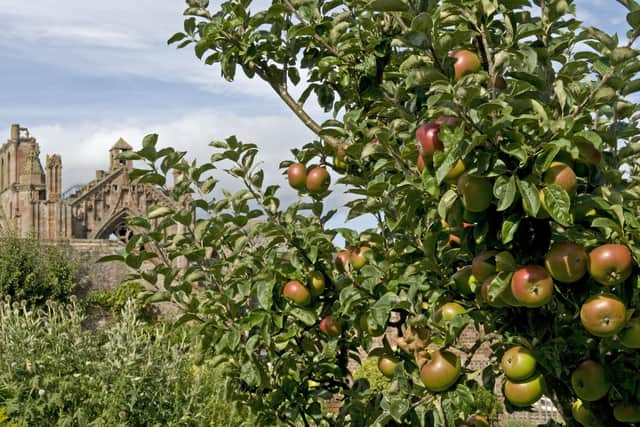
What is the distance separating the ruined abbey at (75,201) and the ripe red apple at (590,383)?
3019 centimetres

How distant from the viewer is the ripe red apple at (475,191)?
189 cm

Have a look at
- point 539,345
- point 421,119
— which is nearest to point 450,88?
point 421,119

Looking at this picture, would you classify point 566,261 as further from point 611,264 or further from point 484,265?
point 484,265

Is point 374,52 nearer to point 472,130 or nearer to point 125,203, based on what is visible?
point 472,130

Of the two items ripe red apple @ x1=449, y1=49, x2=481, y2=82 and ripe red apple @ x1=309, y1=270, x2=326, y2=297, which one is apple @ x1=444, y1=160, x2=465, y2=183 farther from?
ripe red apple @ x1=309, y1=270, x2=326, y2=297

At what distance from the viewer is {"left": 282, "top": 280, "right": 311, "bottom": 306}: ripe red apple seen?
9.25 ft

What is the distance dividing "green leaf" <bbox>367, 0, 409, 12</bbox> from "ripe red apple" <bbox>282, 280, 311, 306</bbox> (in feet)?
3.84

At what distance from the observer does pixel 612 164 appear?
234 cm

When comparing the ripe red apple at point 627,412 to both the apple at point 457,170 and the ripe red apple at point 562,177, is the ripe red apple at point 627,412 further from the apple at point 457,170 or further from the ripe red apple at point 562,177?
the apple at point 457,170

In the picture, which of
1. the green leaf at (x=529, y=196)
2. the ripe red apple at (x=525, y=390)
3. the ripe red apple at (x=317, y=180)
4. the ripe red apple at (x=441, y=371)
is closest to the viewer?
the green leaf at (x=529, y=196)

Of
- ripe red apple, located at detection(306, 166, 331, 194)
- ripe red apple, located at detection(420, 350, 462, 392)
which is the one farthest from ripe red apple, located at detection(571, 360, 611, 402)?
ripe red apple, located at detection(306, 166, 331, 194)

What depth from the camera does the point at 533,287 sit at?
1.90 metres

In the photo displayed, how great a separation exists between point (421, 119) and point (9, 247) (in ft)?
60.5

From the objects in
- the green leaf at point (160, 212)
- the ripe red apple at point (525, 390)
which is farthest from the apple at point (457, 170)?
the green leaf at point (160, 212)
